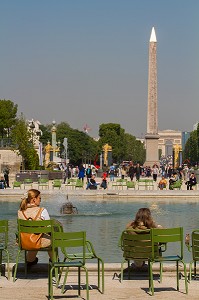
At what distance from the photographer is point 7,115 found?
316ft

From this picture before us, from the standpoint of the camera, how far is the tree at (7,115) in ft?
313

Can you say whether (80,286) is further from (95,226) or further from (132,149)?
(132,149)

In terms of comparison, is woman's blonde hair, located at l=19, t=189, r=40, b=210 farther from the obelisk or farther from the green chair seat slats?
the obelisk

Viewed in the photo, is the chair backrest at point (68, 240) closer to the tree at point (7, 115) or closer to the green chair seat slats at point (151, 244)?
the green chair seat slats at point (151, 244)

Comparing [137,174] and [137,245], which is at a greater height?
[137,174]

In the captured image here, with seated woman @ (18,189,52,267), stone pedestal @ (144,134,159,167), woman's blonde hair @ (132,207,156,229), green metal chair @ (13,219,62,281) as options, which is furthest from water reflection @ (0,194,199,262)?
stone pedestal @ (144,134,159,167)

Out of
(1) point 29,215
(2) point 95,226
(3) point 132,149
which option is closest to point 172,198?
(2) point 95,226

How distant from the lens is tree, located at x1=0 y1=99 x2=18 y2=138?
9538cm

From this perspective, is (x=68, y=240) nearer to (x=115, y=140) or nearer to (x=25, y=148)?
(x=25, y=148)

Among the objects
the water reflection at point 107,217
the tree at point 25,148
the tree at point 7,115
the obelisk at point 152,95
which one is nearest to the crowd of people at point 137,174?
the tree at point 25,148

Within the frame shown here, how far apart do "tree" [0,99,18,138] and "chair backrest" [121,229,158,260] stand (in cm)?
8306

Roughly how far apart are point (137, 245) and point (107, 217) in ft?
44.5

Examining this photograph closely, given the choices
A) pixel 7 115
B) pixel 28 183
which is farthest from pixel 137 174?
pixel 7 115

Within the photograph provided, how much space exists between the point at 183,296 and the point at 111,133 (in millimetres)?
128269
